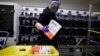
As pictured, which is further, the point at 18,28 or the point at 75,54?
the point at 75,54

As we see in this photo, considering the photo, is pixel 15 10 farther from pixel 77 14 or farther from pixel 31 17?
pixel 77 14

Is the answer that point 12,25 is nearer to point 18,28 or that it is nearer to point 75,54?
point 18,28

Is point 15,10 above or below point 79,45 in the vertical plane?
above

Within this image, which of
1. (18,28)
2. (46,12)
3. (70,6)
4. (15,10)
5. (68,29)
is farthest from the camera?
(70,6)

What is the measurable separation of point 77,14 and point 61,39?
3.58ft

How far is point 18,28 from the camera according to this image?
468cm

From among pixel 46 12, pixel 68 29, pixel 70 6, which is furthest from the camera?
pixel 70 6

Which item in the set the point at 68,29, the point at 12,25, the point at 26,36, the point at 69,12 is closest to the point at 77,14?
the point at 69,12

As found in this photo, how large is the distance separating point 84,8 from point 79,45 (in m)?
1.59

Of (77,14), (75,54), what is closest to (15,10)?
(77,14)

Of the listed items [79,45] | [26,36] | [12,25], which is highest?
[12,25]

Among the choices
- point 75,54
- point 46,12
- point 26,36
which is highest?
point 46,12

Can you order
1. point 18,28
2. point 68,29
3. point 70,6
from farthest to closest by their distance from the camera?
point 70,6 < point 68,29 < point 18,28

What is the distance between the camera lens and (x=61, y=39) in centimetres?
502
